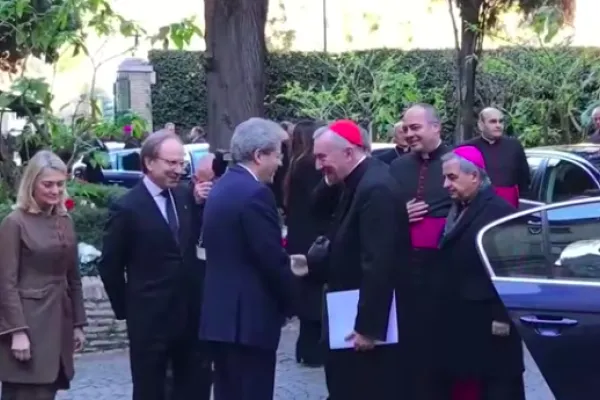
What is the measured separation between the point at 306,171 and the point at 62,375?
3149mm

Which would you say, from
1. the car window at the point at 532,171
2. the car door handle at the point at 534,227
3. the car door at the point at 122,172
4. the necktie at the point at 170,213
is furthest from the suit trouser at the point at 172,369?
the car door at the point at 122,172

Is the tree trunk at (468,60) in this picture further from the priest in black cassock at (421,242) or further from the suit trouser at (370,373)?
the suit trouser at (370,373)

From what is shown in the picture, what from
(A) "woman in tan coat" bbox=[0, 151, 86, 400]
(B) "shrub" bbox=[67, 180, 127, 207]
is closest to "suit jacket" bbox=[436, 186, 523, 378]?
(A) "woman in tan coat" bbox=[0, 151, 86, 400]

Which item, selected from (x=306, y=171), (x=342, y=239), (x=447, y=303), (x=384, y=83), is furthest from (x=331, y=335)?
(x=384, y=83)

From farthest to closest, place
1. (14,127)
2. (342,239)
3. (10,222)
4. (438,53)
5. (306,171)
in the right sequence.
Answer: (438,53)
(14,127)
(306,171)
(10,222)
(342,239)

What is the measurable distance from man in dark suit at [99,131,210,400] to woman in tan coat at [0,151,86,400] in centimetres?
31

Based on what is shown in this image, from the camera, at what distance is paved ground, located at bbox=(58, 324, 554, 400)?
923cm

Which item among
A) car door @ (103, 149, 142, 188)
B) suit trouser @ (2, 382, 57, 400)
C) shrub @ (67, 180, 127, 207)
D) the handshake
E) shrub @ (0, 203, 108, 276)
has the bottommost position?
car door @ (103, 149, 142, 188)

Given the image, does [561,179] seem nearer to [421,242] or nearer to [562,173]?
[562,173]

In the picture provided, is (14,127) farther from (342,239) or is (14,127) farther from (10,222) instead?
(342,239)

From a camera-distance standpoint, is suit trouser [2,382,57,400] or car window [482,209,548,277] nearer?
car window [482,209,548,277]

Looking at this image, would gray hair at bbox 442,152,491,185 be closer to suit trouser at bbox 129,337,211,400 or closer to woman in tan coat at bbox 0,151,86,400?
suit trouser at bbox 129,337,211,400

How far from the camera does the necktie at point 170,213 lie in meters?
7.05

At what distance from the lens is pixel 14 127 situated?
1348 cm
